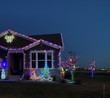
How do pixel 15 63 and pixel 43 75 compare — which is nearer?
pixel 43 75

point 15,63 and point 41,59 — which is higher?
point 41,59

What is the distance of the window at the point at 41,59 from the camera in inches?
656

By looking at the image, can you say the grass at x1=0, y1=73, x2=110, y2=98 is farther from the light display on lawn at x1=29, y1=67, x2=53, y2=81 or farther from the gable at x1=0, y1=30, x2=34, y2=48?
the gable at x1=0, y1=30, x2=34, y2=48

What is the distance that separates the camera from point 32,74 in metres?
16.4

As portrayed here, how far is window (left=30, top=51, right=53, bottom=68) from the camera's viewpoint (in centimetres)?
1667

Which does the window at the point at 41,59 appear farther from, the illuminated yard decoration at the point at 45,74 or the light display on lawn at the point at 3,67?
the light display on lawn at the point at 3,67

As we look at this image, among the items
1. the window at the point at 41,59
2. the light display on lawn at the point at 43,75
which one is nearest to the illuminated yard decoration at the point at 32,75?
the light display on lawn at the point at 43,75

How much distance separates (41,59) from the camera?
16.8m

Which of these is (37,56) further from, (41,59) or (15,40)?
(15,40)

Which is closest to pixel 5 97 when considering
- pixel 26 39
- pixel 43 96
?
pixel 43 96

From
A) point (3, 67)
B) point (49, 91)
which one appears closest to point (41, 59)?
point (3, 67)

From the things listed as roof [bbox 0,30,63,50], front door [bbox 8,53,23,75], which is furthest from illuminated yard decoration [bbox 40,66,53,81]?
front door [bbox 8,53,23,75]

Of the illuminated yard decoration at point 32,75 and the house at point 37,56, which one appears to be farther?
the house at point 37,56

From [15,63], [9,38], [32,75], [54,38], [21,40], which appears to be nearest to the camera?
[32,75]
